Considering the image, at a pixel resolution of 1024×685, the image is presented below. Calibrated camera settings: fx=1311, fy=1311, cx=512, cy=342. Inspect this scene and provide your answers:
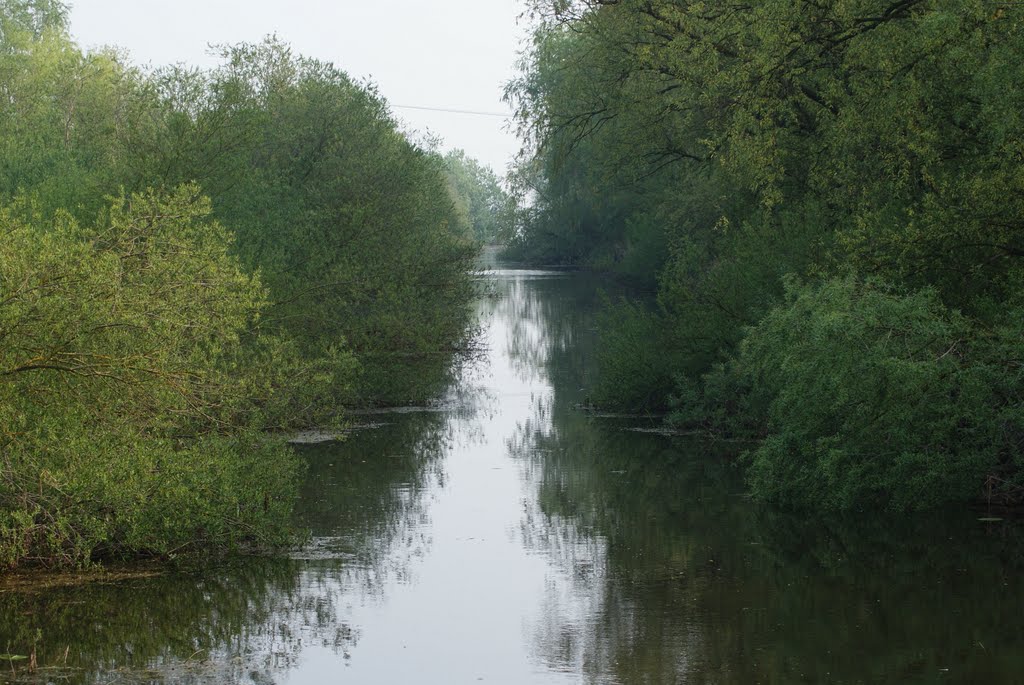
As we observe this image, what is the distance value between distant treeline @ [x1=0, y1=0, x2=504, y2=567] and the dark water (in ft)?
2.68

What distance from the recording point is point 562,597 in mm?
12211

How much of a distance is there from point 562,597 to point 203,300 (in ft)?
18.8

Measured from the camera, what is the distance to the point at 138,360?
500 inches

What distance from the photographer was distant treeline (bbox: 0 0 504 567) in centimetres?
1247

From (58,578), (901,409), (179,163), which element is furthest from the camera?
(179,163)

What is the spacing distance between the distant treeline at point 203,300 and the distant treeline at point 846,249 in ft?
19.2

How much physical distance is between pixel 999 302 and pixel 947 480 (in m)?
2.71

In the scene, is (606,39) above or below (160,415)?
above

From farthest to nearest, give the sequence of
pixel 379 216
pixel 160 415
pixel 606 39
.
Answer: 1. pixel 379 216
2. pixel 606 39
3. pixel 160 415

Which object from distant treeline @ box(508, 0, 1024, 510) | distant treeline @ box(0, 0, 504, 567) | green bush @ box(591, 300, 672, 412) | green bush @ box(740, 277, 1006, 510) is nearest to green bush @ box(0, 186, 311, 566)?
distant treeline @ box(0, 0, 504, 567)

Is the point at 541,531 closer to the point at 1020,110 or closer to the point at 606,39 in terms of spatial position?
the point at 1020,110

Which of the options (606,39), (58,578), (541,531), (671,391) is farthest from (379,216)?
(58,578)

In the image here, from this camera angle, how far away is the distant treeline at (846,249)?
14.7 m

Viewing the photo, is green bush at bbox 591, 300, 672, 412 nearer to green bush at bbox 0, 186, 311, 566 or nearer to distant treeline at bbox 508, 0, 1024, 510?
distant treeline at bbox 508, 0, 1024, 510
